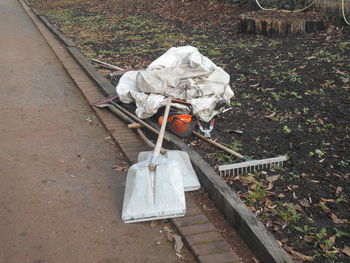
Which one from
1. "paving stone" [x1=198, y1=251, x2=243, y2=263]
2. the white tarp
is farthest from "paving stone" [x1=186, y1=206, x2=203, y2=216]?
the white tarp

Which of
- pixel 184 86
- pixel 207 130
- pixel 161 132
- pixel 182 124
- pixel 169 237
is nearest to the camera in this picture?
pixel 169 237

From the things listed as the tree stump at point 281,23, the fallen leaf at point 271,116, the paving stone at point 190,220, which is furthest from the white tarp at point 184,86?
the tree stump at point 281,23

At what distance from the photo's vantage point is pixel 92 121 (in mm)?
6395

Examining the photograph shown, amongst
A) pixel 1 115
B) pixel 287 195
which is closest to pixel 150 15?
pixel 1 115

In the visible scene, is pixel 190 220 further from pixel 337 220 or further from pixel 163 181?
pixel 337 220

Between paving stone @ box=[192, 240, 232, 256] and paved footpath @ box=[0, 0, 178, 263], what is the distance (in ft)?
0.67

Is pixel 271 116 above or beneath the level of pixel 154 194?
beneath

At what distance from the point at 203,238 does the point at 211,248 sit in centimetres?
15

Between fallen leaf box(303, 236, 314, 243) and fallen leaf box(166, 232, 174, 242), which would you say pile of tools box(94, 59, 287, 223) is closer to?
fallen leaf box(166, 232, 174, 242)

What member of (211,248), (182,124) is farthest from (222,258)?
(182,124)

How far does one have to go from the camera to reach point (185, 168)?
173 inches

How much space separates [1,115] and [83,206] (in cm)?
326

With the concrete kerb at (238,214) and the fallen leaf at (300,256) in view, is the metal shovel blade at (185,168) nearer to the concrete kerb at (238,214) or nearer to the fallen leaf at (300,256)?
the concrete kerb at (238,214)

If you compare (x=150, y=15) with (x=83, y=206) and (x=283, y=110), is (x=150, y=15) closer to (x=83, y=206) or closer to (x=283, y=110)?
(x=283, y=110)
